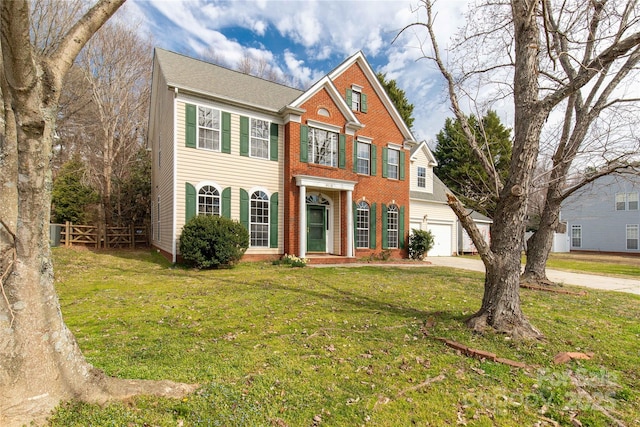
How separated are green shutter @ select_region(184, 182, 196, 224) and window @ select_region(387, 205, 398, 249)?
906 centimetres

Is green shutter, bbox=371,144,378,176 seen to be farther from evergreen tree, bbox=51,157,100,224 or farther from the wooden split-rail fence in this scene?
evergreen tree, bbox=51,157,100,224

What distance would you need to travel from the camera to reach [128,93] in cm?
2002

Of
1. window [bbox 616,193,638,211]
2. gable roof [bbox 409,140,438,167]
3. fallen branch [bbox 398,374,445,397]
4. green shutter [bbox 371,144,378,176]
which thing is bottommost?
fallen branch [bbox 398,374,445,397]

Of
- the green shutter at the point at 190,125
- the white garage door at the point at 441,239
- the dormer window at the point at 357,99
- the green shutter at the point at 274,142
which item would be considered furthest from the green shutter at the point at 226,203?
the white garage door at the point at 441,239

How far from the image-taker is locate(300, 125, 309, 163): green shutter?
41.2 ft

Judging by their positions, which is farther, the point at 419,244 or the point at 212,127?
the point at 419,244

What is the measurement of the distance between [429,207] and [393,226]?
201 inches

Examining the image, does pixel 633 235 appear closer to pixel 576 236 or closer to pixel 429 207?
pixel 576 236

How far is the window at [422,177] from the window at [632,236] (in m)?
18.8

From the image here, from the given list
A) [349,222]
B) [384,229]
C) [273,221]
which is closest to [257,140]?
[273,221]

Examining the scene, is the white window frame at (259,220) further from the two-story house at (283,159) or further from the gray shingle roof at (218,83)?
the gray shingle roof at (218,83)

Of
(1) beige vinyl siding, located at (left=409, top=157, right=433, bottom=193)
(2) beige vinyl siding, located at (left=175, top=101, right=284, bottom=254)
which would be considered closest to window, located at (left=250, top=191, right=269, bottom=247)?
(2) beige vinyl siding, located at (left=175, top=101, right=284, bottom=254)

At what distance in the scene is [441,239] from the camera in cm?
2045

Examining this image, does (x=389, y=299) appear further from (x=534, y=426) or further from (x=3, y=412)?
(x=3, y=412)
